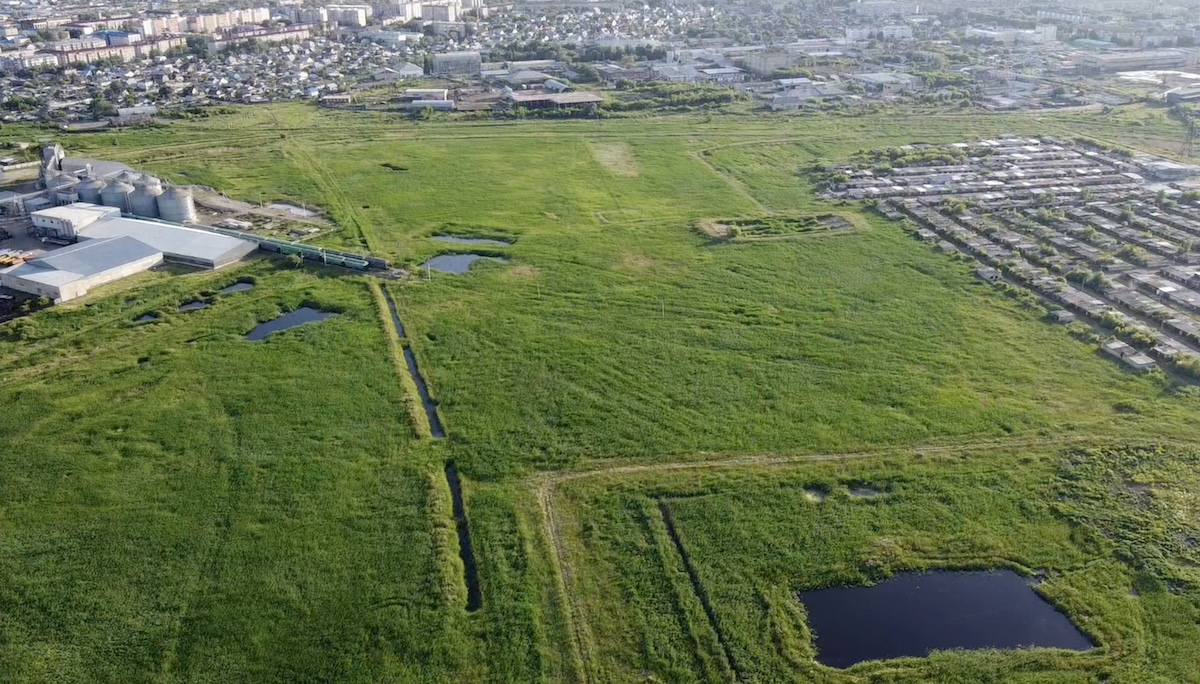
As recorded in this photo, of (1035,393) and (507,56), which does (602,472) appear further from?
(507,56)

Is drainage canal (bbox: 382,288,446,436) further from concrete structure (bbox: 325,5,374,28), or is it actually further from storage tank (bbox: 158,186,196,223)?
concrete structure (bbox: 325,5,374,28)

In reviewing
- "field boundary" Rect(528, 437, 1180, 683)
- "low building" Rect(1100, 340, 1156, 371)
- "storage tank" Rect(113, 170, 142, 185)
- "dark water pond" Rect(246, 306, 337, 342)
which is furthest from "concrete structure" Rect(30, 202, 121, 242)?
"low building" Rect(1100, 340, 1156, 371)

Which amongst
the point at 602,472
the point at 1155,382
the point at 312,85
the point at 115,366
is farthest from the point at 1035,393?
the point at 312,85

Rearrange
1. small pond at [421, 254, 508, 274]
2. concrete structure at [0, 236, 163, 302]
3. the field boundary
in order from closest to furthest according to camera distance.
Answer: the field boundary < concrete structure at [0, 236, 163, 302] < small pond at [421, 254, 508, 274]

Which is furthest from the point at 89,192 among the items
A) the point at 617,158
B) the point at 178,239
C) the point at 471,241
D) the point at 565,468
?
the point at 565,468

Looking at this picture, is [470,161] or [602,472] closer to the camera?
[602,472]
